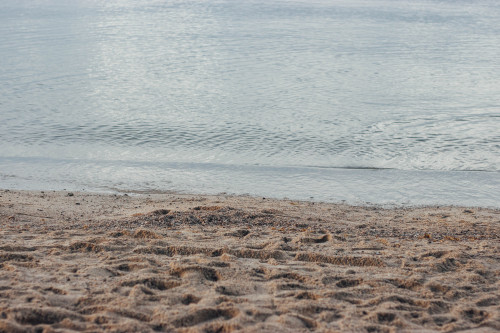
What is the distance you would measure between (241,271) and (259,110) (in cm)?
1085

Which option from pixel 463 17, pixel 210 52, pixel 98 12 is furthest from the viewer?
pixel 98 12

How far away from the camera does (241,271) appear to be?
492cm

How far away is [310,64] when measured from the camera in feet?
70.3

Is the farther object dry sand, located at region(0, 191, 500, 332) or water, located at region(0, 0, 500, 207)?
water, located at region(0, 0, 500, 207)

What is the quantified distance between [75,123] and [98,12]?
28787mm

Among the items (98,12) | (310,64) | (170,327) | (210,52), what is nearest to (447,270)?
(170,327)

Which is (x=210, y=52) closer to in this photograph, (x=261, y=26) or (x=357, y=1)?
(x=261, y=26)

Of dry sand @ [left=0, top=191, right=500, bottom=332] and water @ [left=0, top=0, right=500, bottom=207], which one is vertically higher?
dry sand @ [left=0, top=191, right=500, bottom=332]

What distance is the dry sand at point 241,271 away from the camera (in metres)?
3.97

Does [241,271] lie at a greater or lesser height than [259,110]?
greater

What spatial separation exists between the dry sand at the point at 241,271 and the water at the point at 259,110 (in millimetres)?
2439

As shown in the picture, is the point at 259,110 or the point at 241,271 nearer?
the point at 241,271

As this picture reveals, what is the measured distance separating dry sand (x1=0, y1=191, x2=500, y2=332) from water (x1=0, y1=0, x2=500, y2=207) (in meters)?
2.44

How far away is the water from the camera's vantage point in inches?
403
